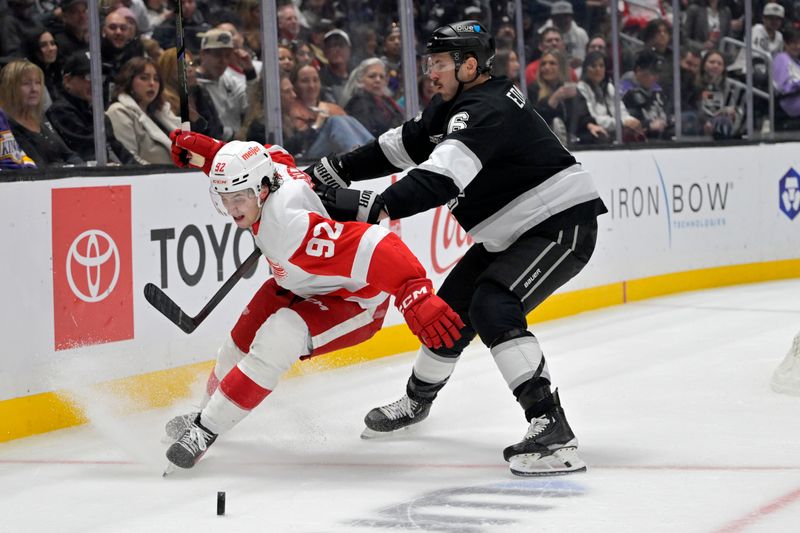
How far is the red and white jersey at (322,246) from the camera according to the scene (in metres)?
3.62

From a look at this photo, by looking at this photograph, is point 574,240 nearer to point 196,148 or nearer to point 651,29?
point 196,148

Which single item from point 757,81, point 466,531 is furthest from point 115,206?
point 757,81

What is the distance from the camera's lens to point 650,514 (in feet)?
10.3

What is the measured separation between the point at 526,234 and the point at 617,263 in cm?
397

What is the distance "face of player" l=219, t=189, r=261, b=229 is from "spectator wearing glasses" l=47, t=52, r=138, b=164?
1.51 metres

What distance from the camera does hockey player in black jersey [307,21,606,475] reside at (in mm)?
3590

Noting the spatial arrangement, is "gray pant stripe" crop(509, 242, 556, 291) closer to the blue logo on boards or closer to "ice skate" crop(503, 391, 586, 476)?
"ice skate" crop(503, 391, 586, 476)

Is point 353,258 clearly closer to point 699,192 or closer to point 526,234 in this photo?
point 526,234

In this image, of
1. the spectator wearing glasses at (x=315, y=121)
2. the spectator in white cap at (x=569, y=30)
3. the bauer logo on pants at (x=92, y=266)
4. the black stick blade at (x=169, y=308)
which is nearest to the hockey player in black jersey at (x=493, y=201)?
the black stick blade at (x=169, y=308)

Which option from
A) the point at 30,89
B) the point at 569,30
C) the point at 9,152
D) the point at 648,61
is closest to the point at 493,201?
the point at 9,152

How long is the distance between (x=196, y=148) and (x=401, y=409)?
1.13m

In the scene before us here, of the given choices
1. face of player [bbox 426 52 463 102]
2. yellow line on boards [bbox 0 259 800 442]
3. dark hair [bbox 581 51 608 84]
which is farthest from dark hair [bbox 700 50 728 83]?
face of player [bbox 426 52 463 102]

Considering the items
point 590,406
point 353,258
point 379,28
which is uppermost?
point 379,28

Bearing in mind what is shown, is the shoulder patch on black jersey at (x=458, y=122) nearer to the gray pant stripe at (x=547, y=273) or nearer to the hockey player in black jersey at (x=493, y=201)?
the hockey player in black jersey at (x=493, y=201)
